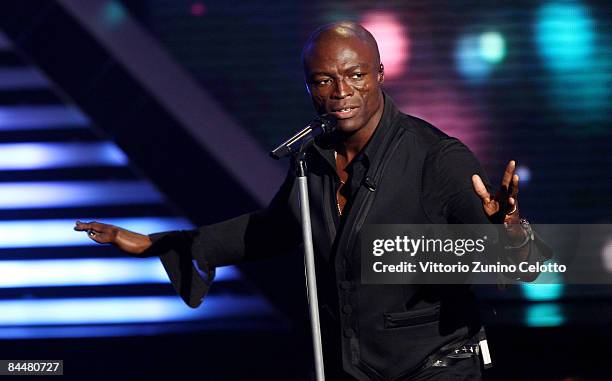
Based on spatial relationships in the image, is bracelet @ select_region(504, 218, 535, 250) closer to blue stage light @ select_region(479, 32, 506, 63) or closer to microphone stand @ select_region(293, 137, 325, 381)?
microphone stand @ select_region(293, 137, 325, 381)

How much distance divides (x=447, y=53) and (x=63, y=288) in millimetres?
2944

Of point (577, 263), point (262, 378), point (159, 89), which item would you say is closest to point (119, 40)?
point (159, 89)

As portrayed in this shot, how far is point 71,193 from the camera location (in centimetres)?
737

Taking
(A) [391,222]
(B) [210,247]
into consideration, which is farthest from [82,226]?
(A) [391,222]

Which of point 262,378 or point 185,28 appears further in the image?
point 185,28

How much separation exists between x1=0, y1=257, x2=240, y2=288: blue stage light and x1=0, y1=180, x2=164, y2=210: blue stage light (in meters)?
0.38

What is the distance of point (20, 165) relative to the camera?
736cm

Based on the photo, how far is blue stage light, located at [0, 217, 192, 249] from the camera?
734 cm

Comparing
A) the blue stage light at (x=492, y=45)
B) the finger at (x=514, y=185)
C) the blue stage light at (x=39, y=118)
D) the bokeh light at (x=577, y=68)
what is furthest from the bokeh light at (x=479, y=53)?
the finger at (x=514, y=185)

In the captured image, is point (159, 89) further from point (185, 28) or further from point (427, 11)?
point (427, 11)

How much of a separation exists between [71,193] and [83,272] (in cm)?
53

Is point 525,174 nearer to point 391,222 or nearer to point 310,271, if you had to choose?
point 391,222

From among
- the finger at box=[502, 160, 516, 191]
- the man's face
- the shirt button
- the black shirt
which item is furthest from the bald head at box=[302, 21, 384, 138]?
the finger at box=[502, 160, 516, 191]

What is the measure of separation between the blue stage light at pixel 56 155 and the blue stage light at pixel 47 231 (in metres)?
0.37
